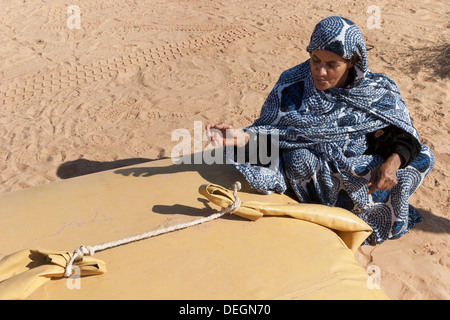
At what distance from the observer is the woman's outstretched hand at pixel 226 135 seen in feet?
8.56

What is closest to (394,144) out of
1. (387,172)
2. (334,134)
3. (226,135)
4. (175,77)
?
(387,172)

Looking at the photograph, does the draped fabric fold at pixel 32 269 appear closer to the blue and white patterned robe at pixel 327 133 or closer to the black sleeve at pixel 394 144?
the blue and white patterned robe at pixel 327 133

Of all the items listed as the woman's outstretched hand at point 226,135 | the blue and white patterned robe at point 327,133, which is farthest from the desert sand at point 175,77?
the woman's outstretched hand at point 226,135

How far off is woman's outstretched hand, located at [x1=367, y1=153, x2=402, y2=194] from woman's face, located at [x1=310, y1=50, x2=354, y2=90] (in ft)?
1.65

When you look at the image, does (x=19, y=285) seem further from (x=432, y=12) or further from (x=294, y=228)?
(x=432, y=12)

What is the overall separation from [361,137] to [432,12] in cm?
502

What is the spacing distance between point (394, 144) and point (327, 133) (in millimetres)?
369

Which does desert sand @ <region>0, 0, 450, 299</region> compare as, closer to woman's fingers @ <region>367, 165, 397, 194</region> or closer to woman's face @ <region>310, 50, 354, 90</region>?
woman's fingers @ <region>367, 165, 397, 194</region>

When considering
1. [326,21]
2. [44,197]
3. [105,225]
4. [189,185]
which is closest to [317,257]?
[189,185]

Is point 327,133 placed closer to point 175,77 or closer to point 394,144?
point 394,144

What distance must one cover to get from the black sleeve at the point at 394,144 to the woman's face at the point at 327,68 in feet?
1.33

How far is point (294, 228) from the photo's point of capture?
92.6 inches

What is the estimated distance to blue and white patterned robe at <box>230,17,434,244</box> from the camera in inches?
104

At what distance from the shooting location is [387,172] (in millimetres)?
2570
